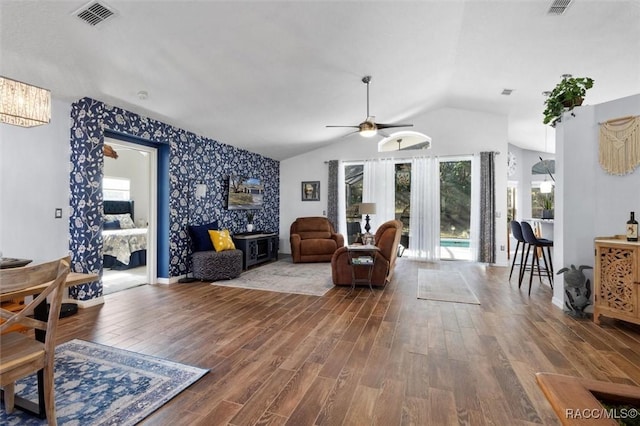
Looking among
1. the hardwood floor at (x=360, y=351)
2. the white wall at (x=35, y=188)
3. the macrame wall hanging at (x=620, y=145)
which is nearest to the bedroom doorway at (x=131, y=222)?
the white wall at (x=35, y=188)

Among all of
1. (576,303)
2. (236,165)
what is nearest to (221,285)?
(236,165)

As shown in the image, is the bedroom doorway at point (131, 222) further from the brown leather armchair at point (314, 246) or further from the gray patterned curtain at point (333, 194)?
the gray patterned curtain at point (333, 194)

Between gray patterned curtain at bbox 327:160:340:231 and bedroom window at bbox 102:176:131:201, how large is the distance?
5390 millimetres

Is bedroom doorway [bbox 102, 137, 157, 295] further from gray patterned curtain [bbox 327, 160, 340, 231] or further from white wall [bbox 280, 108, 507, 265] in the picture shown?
gray patterned curtain [bbox 327, 160, 340, 231]

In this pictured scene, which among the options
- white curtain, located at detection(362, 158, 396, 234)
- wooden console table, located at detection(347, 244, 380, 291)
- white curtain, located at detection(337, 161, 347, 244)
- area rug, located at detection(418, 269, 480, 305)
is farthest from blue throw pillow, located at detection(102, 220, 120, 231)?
area rug, located at detection(418, 269, 480, 305)

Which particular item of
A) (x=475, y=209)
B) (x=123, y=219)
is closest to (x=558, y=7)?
(x=475, y=209)

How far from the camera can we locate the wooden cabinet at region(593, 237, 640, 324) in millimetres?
2830

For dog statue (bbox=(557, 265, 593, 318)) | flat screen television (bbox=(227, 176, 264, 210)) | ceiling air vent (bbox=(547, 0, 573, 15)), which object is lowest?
dog statue (bbox=(557, 265, 593, 318))

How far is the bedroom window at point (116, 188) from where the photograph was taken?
7.41 m

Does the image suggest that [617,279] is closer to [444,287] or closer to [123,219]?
[444,287]

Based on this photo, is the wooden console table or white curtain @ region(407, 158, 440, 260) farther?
white curtain @ region(407, 158, 440, 260)

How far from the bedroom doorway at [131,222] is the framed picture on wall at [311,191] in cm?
373

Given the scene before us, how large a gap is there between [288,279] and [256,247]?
1.54 m

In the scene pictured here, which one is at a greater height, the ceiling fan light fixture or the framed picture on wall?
the ceiling fan light fixture
